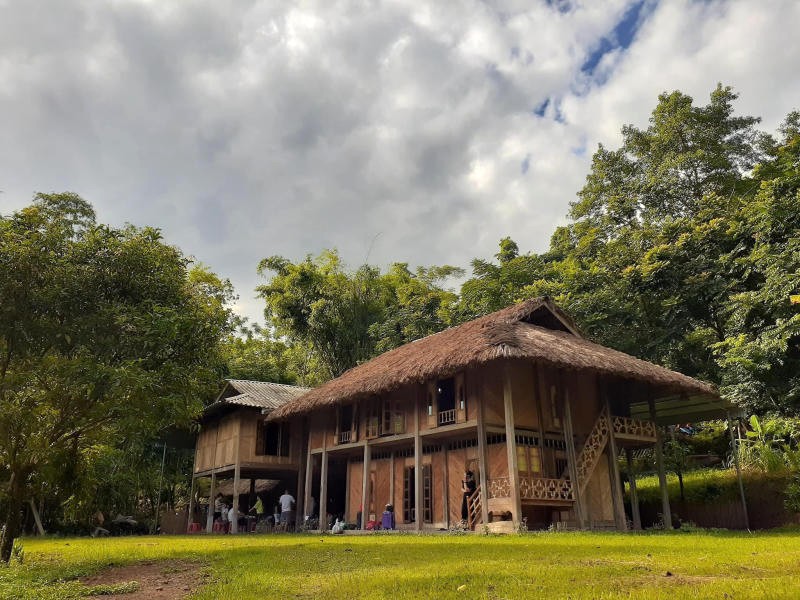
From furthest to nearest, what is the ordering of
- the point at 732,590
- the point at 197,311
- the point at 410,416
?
the point at 410,416
the point at 197,311
the point at 732,590

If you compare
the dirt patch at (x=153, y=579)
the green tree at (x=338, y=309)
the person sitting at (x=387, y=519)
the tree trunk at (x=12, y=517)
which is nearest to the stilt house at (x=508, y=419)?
the person sitting at (x=387, y=519)

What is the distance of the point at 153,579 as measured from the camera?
24.5 ft

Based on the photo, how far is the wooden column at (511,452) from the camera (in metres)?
14.2

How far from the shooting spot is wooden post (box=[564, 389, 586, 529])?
51.3ft

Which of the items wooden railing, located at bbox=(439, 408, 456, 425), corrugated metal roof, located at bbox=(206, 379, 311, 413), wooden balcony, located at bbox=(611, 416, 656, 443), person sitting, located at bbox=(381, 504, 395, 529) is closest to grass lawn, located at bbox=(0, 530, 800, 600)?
wooden railing, located at bbox=(439, 408, 456, 425)

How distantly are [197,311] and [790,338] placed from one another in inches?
674

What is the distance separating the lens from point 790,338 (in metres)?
19.3

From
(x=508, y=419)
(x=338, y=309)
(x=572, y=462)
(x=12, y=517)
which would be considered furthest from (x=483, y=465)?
(x=338, y=309)

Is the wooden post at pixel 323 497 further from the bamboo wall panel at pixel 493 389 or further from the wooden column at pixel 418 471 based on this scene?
the bamboo wall panel at pixel 493 389

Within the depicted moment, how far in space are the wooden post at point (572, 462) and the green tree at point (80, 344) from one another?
31.7ft

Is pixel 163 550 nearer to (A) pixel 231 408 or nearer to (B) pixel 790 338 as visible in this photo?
(A) pixel 231 408

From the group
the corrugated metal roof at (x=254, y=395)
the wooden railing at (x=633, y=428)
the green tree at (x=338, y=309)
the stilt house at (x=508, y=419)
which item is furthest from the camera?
the green tree at (x=338, y=309)

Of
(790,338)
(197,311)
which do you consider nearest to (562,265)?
(790,338)

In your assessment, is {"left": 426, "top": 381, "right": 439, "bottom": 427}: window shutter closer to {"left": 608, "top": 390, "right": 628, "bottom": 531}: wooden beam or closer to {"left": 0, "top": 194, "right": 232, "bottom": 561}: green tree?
{"left": 608, "top": 390, "right": 628, "bottom": 531}: wooden beam
